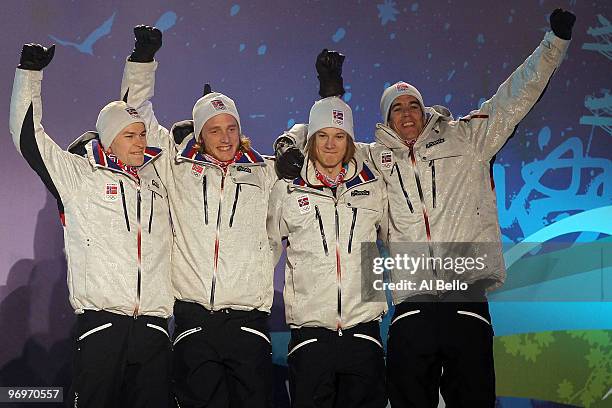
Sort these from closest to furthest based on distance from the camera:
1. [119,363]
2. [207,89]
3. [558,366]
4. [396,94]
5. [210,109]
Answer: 1. [119,363]
2. [210,109]
3. [396,94]
4. [207,89]
5. [558,366]

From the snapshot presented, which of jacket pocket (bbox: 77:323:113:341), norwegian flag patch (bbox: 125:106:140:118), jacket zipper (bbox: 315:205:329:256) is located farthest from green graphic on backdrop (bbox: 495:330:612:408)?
norwegian flag patch (bbox: 125:106:140:118)

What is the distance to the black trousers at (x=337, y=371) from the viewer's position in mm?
3477

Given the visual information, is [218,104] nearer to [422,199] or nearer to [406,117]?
[406,117]

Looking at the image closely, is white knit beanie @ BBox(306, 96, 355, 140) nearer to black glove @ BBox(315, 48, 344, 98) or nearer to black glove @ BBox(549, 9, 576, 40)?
black glove @ BBox(315, 48, 344, 98)

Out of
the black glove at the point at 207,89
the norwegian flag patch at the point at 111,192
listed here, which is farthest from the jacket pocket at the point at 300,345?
the black glove at the point at 207,89

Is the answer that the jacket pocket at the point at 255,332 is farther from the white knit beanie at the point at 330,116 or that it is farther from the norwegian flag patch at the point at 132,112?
the norwegian flag patch at the point at 132,112

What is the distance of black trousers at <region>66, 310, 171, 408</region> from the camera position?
3.39 metres

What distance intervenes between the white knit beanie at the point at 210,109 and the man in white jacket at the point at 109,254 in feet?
0.95

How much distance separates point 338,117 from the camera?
12.2 feet

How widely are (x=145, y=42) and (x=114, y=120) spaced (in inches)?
15.7

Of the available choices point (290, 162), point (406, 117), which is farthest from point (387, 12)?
point (290, 162)

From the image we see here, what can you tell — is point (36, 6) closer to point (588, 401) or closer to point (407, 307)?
point (407, 307)

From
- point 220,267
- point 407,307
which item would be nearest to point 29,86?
point 220,267

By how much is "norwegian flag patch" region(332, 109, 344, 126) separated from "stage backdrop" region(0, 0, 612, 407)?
745 millimetres
